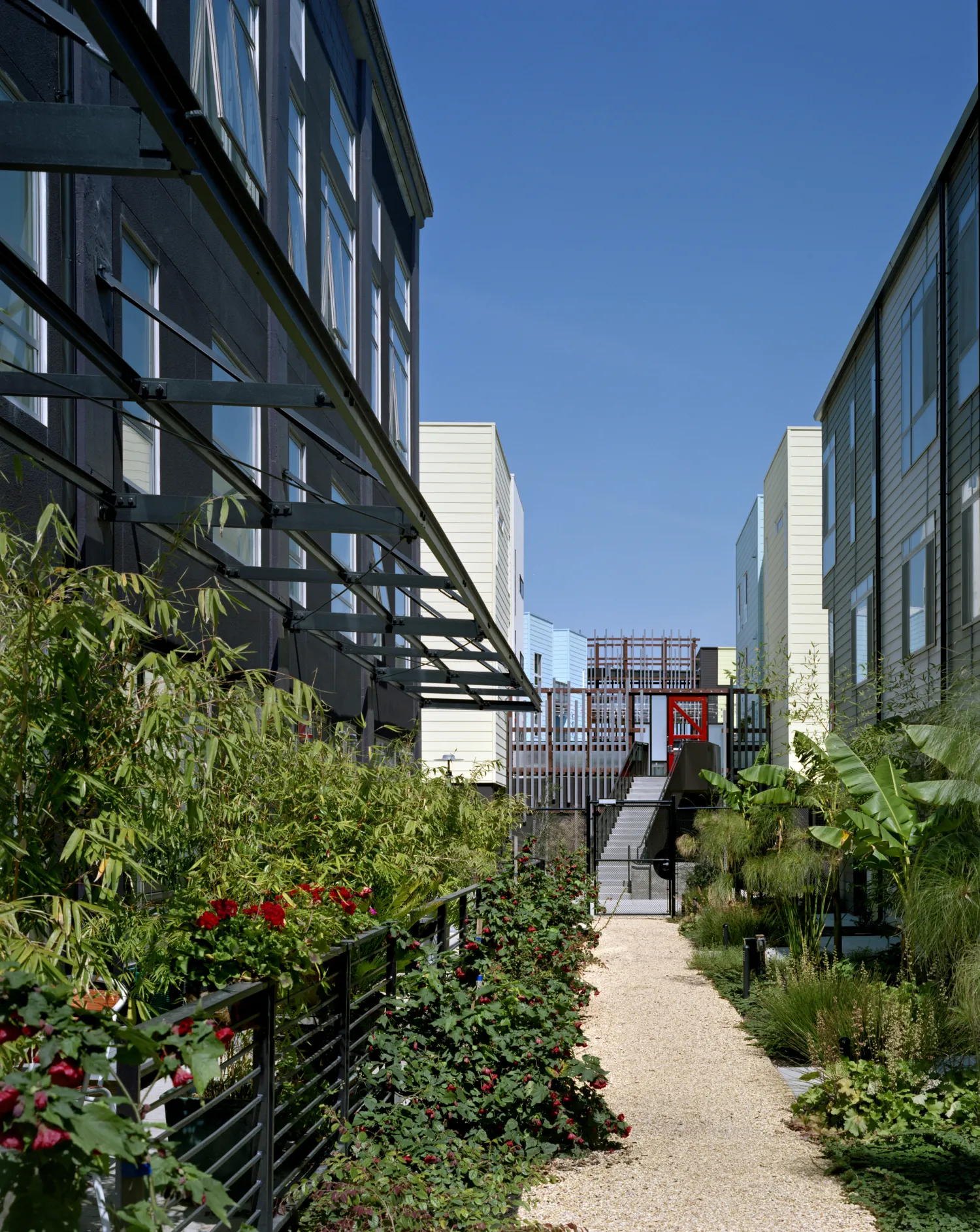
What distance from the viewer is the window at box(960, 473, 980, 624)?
13.8 meters

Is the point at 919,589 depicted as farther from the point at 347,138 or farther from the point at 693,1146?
the point at 693,1146

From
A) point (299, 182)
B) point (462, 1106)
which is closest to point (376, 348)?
point (299, 182)

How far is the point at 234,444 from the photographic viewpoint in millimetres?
11930

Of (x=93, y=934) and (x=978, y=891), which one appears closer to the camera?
(x=93, y=934)

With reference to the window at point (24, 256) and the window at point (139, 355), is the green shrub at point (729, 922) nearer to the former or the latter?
the window at point (139, 355)

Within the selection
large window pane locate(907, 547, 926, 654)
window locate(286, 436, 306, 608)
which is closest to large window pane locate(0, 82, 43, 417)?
window locate(286, 436, 306, 608)

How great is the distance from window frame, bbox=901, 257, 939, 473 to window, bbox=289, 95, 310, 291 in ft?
25.6

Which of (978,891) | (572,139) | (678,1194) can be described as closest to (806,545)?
(572,139)

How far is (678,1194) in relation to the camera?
5820 mm

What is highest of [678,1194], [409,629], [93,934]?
[409,629]

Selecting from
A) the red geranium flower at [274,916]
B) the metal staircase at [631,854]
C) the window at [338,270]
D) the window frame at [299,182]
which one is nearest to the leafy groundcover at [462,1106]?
the red geranium flower at [274,916]

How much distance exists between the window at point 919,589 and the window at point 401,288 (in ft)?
31.9

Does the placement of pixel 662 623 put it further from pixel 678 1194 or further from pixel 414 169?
pixel 678 1194

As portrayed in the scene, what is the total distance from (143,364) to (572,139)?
21.8 feet
